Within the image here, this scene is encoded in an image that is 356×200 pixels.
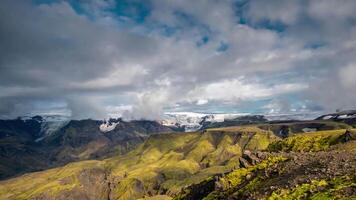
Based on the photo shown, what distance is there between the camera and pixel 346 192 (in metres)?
64.9

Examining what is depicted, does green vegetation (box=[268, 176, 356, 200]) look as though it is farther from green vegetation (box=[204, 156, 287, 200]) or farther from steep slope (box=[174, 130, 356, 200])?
green vegetation (box=[204, 156, 287, 200])

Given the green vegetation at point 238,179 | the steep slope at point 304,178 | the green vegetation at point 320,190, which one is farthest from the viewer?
the green vegetation at point 238,179

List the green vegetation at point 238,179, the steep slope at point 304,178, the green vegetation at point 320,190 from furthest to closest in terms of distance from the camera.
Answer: the green vegetation at point 238,179, the steep slope at point 304,178, the green vegetation at point 320,190

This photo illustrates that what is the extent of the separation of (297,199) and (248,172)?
184ft

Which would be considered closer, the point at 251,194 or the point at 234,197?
the point at 251,194

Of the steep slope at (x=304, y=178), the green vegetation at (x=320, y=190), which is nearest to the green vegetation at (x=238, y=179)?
the steep slope at (x=304, y=178)

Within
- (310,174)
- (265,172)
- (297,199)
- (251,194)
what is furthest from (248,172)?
(297,199)

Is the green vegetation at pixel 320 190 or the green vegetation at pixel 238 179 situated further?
the green vegetation at pixel 238 179

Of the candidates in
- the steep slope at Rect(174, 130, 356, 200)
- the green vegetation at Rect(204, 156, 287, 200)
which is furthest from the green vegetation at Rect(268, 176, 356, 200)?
the green vegetation at Rect(204, 156, 287, 200)

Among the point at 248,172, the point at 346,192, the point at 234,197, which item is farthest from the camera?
the point at 248,172

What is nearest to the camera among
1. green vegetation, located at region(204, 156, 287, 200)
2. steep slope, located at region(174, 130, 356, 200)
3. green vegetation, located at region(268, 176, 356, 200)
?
green vegetation, located at region(268, 176, 356, 200)

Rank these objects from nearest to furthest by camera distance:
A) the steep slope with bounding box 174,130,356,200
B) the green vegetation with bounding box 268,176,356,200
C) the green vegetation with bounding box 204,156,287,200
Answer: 1. the green vegetation with bounding box 268,176,356,200
2. the steep slope with bounding box 174,130,356,200
3. the green vegetation with bounding box 204,156,287,200

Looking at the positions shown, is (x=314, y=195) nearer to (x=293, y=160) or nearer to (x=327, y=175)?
(x=327, y=175)

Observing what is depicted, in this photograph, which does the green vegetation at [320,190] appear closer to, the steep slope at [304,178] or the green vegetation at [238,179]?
the steep slope at [304,178]
